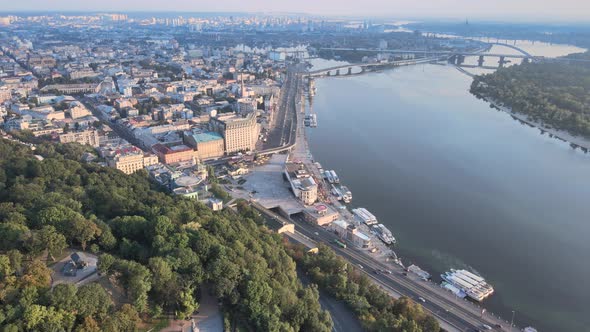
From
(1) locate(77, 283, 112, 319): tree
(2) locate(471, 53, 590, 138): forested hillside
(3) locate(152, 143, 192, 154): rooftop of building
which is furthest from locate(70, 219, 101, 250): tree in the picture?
(2) locate(471, 53, 590, 138): forested hillside

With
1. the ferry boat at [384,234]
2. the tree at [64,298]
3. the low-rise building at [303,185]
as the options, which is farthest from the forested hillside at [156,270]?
the low-rise building at [303,185]

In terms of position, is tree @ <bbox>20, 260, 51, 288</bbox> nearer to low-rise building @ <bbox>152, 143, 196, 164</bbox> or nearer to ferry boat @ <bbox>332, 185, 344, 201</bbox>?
ferry boat @ <bbox>332, 185, 344, 201</bbox>

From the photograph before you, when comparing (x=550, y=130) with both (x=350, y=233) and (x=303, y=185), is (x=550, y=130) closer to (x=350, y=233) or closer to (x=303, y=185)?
(x=303, y=185)

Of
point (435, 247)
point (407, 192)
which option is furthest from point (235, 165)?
point (435, 247)

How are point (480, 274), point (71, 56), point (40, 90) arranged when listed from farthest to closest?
point (71, 56) → point (40, 90) → point (480, 274)

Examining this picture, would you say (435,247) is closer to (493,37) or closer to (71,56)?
→ (71,56)

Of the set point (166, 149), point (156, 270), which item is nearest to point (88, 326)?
point (156, 270)
